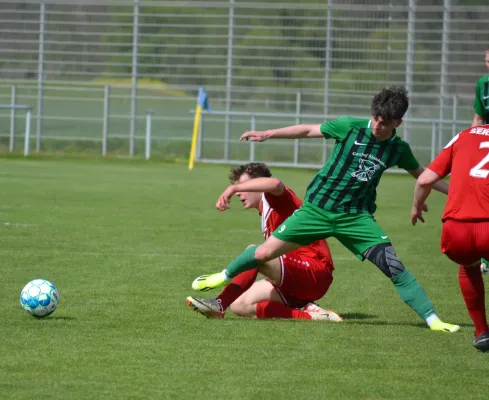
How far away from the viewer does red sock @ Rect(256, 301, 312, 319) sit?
7426 mm

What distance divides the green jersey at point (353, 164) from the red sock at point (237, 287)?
0.74 m

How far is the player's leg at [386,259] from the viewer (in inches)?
271

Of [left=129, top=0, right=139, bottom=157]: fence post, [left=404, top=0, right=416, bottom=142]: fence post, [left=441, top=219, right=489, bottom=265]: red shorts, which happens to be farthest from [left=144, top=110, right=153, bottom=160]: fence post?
[left=441, top=219, right=489, bottom=265]: red shorts

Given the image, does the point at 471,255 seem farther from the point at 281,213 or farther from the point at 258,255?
the point at 281,213

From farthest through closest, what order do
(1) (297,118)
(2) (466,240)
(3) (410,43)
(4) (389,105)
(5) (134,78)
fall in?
(5) (134,78) → (3) (410,43) → (1) (297,118) → (4) (389,105) → (2) (466,240)

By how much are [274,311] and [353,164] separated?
49.7 inches

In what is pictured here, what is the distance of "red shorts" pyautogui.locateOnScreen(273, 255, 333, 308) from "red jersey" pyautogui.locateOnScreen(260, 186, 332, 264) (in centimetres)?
7

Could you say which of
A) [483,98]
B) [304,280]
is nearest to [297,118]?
[483,98]

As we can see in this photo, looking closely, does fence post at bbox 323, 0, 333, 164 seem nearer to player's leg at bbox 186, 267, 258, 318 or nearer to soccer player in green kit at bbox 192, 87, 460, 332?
player's leg at bbox 186, 267, 258, 318

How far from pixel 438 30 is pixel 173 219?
18585 mm

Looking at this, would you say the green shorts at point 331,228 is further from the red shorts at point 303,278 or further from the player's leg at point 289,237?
the red shorts at point 303,278

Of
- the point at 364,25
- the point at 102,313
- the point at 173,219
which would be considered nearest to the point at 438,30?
the point at 364,25

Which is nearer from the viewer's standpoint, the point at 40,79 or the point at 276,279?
the point at 276,279

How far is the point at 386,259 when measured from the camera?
6871mm
